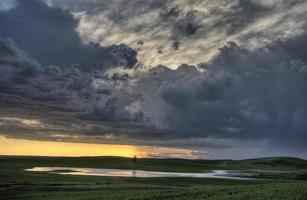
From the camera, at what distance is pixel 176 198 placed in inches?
1750

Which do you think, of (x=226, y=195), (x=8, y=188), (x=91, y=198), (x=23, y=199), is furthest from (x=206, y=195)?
(x=8, y=188)

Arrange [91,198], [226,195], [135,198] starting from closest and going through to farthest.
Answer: [226,195] < [135,198] < [91,198]

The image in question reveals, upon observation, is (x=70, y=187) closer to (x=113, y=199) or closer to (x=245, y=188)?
(x=113, y=199)

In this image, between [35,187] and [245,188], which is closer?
[245,188]

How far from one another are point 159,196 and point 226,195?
736cm

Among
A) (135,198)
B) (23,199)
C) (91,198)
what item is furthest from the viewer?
(23,199)

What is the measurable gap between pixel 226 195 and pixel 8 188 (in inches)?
1445

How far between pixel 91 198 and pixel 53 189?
736 inches

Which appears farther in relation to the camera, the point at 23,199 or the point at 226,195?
the point at 23,199

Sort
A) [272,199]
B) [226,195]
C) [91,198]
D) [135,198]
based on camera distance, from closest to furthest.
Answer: [272,199] → [226,195] → [135,198] → [91,198]

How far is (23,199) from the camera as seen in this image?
53.5m

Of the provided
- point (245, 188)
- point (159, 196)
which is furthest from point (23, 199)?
point (245, 188)

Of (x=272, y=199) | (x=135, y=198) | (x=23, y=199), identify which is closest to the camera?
(x=272, y=199)

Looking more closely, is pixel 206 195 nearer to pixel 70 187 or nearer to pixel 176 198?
pixel 176 198
